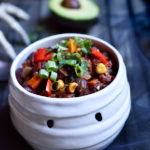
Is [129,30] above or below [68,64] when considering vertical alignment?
below

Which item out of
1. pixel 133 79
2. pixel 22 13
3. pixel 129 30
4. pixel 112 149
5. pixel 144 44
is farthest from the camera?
pixel 22 13

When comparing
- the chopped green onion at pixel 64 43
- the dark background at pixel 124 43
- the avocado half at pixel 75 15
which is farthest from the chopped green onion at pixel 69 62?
the avocado half at pixel 75 15

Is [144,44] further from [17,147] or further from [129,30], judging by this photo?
[17,147]

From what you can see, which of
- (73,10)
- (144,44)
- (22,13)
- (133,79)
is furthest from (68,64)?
(22,13)

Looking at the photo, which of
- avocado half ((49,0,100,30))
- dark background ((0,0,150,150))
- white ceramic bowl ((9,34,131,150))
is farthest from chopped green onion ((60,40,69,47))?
avocado half ((49,0,100,30))

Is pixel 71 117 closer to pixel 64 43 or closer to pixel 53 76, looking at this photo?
pixel 53 76

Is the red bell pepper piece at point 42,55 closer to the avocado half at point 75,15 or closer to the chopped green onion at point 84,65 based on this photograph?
the chopped green onion at point 84,65

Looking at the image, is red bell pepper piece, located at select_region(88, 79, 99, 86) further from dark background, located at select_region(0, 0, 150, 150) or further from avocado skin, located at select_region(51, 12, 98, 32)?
avocado skin, located at select_region(51, 12, 98, 32)
